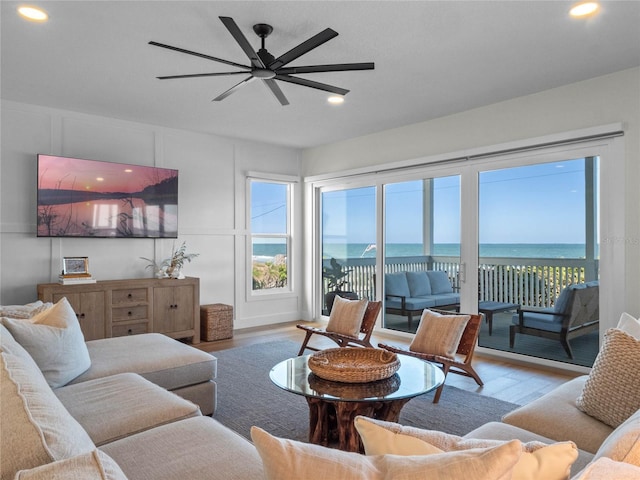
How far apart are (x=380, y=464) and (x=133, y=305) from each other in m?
4.42

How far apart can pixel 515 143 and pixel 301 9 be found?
2.64 m

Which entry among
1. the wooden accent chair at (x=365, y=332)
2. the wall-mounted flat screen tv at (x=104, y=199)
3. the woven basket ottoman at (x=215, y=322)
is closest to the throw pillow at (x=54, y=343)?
the wooden accent chair at (x=365, y=332)

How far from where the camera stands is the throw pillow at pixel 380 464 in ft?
2.49

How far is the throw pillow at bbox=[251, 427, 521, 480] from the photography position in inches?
29.9

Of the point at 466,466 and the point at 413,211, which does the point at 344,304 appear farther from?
the point at 466,466

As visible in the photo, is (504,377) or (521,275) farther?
(521,275)

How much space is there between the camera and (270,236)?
644 cm

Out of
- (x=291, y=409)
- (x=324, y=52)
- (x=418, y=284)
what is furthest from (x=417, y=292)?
(x=324, y=52)

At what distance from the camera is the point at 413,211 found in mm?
5359

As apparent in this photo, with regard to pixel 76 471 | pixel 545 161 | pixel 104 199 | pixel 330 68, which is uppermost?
pixel 330 68

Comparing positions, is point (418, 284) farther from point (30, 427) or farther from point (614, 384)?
point (30, 427)

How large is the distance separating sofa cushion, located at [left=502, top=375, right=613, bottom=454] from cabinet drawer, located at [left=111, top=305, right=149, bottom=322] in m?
3.96

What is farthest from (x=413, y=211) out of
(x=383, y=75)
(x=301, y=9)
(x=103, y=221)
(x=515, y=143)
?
(x=103, y=221)

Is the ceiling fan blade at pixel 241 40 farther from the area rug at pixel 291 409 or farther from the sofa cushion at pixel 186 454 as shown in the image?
the area rug at pixel 291 409
